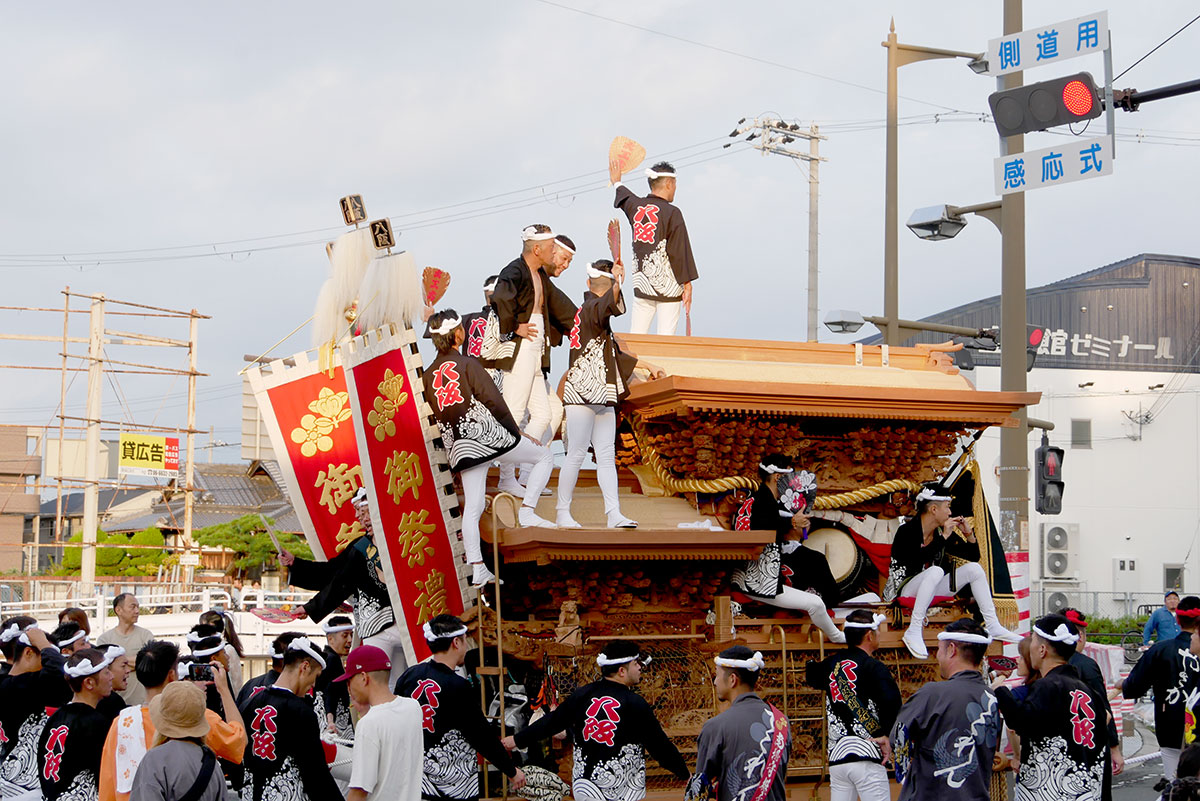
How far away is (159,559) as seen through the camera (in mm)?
43062

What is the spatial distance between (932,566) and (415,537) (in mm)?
4145

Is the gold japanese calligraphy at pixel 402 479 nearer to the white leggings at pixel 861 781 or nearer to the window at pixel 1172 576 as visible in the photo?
the white leggings at pixel 861 781

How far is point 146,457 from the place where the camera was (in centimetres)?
4559

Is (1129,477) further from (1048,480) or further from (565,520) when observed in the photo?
(565,520)

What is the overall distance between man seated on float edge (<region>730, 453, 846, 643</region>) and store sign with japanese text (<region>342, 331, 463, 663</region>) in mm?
2257

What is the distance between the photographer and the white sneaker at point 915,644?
10.6m

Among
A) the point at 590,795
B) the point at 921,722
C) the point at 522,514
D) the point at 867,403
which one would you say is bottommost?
the point at 590,795

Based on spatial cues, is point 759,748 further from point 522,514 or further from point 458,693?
point 522,514

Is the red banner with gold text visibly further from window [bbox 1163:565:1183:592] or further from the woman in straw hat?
window [bbox 1163:565:1183:592]

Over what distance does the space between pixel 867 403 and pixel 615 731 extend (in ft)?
15.1

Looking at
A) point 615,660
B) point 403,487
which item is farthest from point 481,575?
point 615,660

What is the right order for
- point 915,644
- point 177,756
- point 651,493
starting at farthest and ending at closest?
point 651,493 → point 915,644 → point 177,756

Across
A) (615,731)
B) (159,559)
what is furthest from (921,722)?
(159,559)

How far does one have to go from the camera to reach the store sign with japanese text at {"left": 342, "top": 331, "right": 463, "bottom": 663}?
31.4 feet
